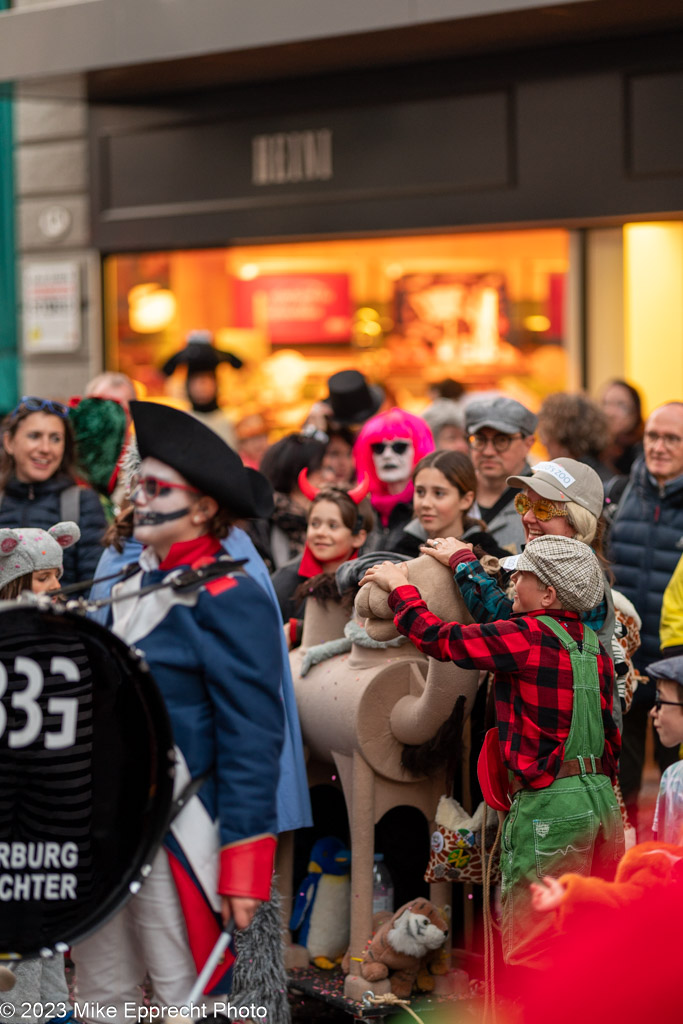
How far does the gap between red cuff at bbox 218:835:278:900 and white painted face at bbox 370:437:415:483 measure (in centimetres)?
268

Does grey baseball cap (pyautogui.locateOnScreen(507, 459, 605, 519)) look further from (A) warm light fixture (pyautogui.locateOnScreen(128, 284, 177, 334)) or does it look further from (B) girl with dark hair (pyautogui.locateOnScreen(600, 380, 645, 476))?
(A) warm light fixture (pyautogui.locateOnScreen(128, 284, 177, 334))

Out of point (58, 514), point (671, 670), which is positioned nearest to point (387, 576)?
point (671, 670)

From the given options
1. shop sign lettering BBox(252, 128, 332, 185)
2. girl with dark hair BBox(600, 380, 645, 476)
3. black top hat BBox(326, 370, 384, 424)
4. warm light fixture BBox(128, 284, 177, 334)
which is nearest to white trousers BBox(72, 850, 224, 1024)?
black top hat BBox(326, 370, 384, 424)

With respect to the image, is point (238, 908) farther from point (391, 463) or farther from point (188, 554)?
point (391, 463)

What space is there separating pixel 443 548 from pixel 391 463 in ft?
4.66

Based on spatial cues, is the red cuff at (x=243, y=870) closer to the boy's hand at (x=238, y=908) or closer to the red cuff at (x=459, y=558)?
the boy's hand at (x=238, y=908)

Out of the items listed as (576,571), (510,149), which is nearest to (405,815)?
(576,571)

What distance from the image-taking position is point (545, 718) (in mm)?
3668

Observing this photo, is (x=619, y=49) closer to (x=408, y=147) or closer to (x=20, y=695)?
(x=408, y=147)

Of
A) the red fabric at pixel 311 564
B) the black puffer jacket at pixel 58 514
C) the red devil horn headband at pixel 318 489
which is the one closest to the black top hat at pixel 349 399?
the red devil horn headband at pixel 318 489

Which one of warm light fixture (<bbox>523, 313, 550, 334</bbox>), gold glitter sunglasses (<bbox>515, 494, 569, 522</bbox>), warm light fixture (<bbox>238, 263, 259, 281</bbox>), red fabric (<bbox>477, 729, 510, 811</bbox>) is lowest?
red fabric (<bbox>477, 729, 510, 811</bbox>)

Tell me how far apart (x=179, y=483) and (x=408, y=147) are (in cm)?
652

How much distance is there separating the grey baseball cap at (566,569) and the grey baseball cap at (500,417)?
1.55m

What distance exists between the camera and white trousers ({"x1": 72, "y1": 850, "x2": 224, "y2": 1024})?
10.0ft
